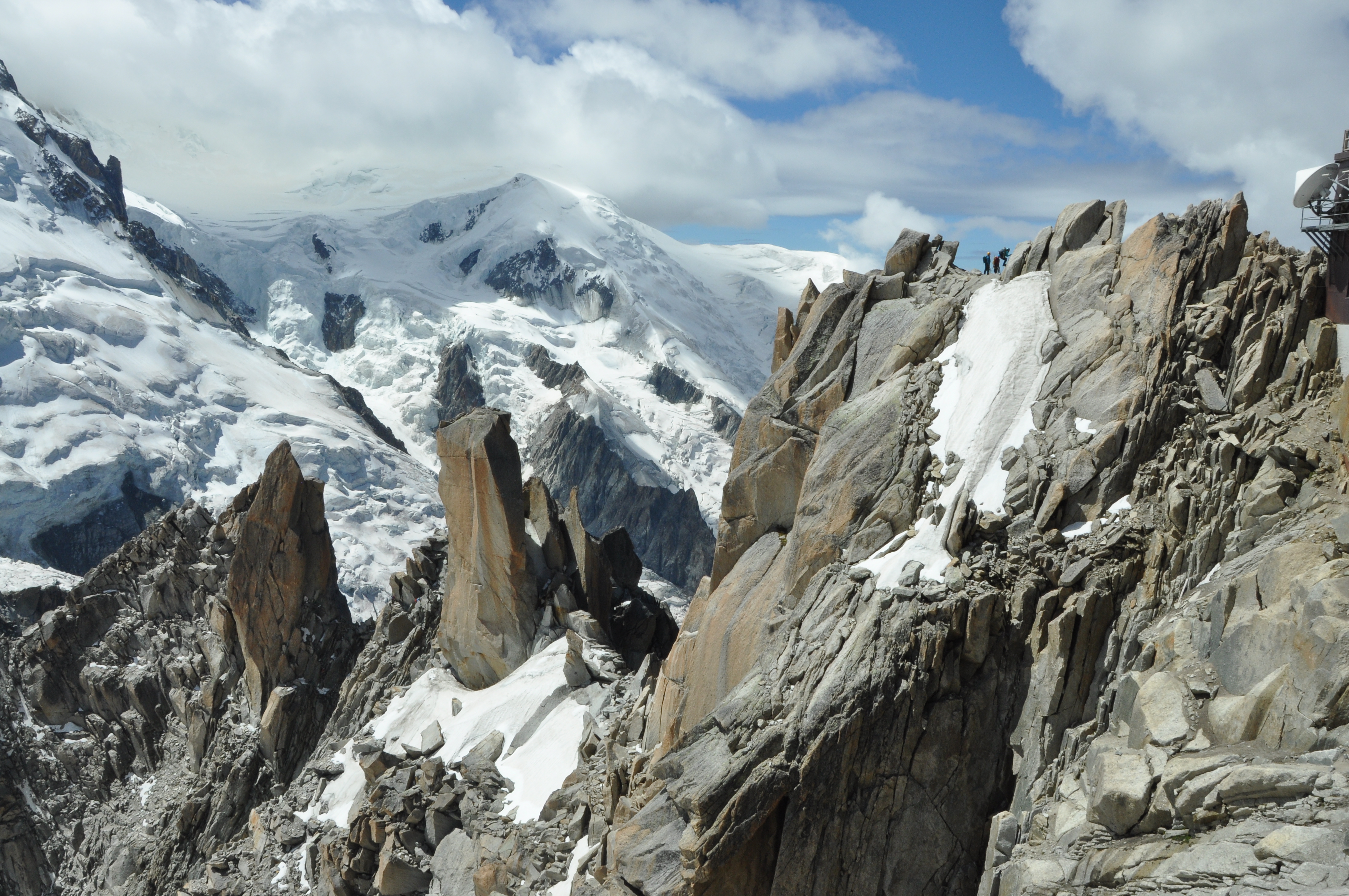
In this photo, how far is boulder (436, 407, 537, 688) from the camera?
36.7 metres

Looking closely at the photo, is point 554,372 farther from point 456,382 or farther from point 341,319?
point 341,319

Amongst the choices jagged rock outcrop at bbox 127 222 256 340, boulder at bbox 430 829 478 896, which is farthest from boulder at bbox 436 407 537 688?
jagged rock outcrop at bbox 127 222 256 340

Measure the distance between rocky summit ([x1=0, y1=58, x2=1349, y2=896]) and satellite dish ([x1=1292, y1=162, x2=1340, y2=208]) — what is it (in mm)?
1066

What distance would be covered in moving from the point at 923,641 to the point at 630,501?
517 ft

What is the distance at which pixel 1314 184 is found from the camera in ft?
63.0

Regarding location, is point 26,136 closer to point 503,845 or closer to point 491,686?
point 491,686

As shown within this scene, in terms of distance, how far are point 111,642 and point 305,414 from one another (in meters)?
72.6

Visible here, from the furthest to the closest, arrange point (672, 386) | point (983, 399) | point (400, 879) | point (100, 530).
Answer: point (672, 386)
point (100, 530)
point (400, 879)
point (983, 399)

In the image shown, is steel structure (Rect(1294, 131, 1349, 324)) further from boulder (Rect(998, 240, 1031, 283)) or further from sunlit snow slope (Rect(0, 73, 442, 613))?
sunlit snow slope (Rect(0, 73, 442, 613))

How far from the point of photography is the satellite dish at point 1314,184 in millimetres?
19094

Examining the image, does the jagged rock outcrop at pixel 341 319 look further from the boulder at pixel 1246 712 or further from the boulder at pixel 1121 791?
the boulder at pixel 1246 712

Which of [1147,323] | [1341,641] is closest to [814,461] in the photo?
[1147,323]

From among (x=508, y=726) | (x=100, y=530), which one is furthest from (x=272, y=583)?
(x=100, y=530)

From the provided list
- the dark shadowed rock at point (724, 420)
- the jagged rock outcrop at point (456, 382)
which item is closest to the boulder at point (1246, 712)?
the jagged rock outcrop at point (456, 382)
